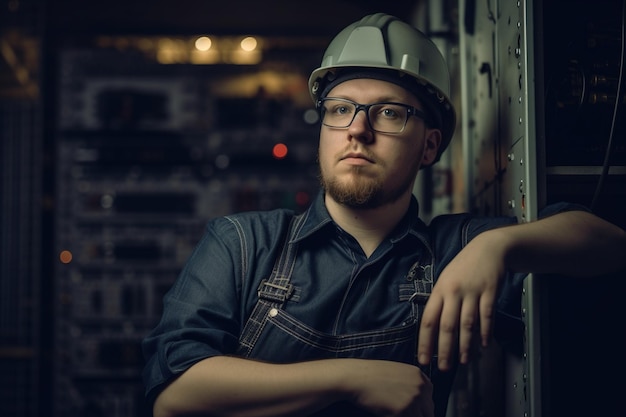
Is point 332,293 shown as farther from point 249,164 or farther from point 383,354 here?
point 249,164

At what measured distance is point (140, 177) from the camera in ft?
10.8

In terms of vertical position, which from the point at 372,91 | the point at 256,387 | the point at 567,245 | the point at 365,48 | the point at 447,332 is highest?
the point at 365,48

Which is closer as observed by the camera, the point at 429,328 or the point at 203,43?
the point at 429,328

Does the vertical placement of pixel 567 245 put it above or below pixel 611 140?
below

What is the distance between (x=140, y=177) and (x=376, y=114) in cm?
199

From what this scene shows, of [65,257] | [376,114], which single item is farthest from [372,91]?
[65,257]

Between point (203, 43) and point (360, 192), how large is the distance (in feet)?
6.76

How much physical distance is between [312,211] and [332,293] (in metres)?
0.23

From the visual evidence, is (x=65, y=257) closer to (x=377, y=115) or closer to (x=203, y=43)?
(x=203, y=43)

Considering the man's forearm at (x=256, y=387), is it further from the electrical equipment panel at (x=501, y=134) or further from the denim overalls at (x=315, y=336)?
the electrical equipment panel at (x=501, y=134)

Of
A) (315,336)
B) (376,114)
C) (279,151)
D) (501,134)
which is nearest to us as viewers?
(315,336)

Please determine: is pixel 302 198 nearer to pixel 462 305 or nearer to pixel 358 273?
pixel 358 273

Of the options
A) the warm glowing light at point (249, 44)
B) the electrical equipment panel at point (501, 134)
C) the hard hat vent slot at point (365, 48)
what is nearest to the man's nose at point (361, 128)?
the hard hat vent slot at point (365, 48)

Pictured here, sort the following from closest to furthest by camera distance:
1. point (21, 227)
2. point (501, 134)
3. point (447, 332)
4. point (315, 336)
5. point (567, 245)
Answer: point (447, 332) → point (567, 245) → point (315, 336) → point (501, 134) → point (21, 227)
